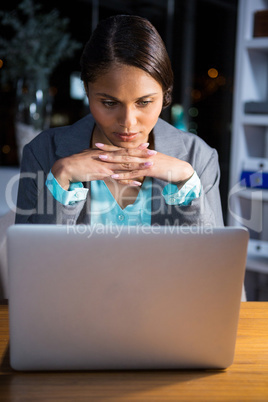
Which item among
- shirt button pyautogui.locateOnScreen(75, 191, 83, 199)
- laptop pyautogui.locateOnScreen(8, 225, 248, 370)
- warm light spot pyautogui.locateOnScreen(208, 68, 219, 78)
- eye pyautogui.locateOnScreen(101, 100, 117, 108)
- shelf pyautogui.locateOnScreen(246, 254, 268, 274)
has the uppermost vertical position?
warm light spot pyautogui.locateOnScreen(208, 68, 219, 78)

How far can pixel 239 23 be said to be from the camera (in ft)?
8.61

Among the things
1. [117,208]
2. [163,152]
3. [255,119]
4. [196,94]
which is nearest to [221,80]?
[196,94]

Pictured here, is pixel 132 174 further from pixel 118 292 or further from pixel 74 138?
pixel 118 292

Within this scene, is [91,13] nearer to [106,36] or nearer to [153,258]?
[106,36]

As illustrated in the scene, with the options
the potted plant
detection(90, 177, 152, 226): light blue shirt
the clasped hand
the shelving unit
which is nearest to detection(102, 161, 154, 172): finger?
the clasped hand

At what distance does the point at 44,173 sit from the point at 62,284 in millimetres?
807

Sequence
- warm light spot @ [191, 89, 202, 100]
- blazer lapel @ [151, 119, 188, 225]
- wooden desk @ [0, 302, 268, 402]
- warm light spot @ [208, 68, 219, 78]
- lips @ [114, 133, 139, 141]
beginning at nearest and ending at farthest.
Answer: wooden desk @ [0, 302, 268, 402], lips @ [114, 133, 139, 141], blazer lapel @ [151, 119, 188, 225], warm light spot @ [208, 68, 219, 78], warm light spot @ [191, 89, 202, 100]

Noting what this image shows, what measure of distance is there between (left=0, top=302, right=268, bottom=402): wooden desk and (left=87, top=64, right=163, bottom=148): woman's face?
69 centimetres

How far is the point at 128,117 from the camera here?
1304mm

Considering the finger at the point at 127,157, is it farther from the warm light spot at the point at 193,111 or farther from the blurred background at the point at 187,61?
the warm light spot at the point at 193,111

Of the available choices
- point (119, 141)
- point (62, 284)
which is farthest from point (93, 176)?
point (62, 284)

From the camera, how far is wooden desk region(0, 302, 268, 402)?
77cm

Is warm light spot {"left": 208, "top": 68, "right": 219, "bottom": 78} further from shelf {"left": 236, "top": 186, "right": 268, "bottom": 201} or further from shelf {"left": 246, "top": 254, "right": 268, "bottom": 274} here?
shelf {"left": 246, "top": 254, "right": 268, "bottom": 274}

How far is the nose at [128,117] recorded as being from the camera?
51.0 inches
